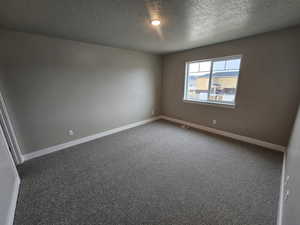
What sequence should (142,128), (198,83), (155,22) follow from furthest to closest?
(142,128)
(198,83)
(155,22)

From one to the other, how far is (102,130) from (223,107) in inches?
130

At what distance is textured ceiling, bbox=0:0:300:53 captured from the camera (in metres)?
1.44

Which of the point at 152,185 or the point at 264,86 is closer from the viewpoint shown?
the point at 152,185

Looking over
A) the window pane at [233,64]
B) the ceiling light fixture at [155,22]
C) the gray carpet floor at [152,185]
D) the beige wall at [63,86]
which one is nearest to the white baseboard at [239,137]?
the gray carpet floor at [152,185]

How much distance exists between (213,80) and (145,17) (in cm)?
257

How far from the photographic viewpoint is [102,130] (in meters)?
3.43

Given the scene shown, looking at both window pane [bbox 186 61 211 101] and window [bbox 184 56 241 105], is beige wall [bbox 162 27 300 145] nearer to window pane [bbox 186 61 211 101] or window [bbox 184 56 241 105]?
window [bbox 184 56 241 105]

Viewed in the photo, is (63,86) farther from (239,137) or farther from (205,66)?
(239,137)

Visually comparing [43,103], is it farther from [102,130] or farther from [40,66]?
[102,130]

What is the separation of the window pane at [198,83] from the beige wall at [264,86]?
0.34 meters

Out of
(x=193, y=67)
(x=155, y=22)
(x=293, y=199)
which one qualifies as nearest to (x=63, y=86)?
(x=155, y=22)

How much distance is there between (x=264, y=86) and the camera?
2.60 meters

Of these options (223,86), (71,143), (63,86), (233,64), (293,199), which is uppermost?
(233,64)

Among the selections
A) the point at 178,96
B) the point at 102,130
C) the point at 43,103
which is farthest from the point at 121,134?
the point at 178,96
